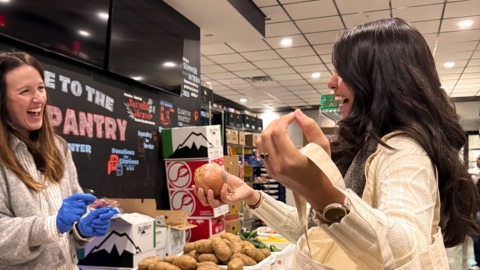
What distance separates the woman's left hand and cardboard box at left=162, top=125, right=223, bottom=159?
10.7ft

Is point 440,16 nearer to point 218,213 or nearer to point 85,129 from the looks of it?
point 218,213

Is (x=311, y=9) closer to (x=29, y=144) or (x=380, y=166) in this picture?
(x=29, y=144)

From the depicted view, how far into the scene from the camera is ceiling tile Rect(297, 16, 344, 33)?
19.3 feet

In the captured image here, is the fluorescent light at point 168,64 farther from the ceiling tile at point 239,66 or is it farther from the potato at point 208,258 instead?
the ceiling tile at point 239,66

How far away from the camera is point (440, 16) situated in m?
5.73

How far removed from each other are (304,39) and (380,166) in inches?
238

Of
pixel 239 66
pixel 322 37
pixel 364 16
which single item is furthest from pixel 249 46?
pixel 364 16

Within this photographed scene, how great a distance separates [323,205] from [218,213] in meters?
3.41

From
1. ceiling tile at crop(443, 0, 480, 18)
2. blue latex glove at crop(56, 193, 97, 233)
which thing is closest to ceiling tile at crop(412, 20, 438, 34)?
ceiling tile at crop(443, 0, 480, 18)

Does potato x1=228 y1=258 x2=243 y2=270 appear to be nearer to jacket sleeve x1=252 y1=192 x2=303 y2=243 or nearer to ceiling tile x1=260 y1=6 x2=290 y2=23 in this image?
jacket sleeve x1=252 y1=192 x2=303 y2=243

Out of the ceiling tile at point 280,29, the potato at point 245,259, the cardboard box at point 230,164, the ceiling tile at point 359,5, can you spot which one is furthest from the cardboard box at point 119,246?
the ceiling tile at point 280,29

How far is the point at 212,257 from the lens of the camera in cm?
247

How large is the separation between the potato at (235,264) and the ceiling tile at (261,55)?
5.45 metres

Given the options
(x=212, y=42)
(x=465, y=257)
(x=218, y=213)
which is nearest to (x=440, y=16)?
(x=212, y=42)
